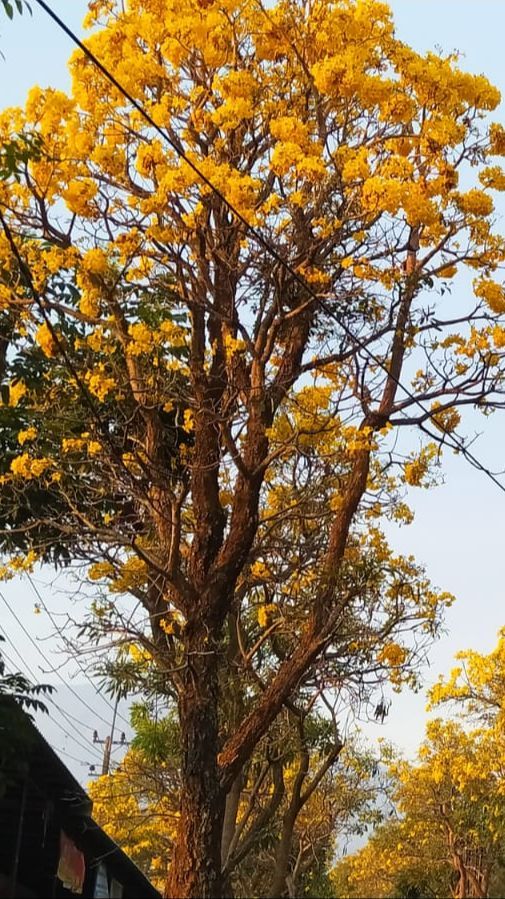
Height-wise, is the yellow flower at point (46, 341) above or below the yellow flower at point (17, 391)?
below

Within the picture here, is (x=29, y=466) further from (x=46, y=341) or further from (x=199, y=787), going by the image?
(x=199, y=787)

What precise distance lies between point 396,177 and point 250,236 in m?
1.03

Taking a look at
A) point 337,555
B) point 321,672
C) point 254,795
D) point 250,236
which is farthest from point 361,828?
point 250,236

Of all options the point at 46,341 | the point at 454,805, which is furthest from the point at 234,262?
the point at 454,805

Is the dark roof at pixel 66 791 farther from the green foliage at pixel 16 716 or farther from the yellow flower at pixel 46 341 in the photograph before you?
the yellow flower at pixel 46 341

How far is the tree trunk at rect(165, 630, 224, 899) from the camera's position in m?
7.18

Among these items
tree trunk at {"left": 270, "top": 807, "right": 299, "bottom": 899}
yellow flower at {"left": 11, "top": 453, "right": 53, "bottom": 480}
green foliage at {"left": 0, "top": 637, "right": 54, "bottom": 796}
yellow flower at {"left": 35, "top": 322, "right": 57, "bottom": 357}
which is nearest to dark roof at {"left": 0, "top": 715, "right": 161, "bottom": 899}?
green foliage at {"left": 0, "top": 637, "right": 54, "bottom": 796}

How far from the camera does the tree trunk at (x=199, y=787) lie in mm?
7184

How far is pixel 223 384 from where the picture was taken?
862 centimetres

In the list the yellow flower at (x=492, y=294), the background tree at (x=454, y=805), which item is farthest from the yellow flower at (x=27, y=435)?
the background tree at (x=454, y=805)

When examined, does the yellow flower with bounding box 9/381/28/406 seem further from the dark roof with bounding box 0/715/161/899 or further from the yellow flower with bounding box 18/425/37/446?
the dark roof with bounding box 0/715/161/899

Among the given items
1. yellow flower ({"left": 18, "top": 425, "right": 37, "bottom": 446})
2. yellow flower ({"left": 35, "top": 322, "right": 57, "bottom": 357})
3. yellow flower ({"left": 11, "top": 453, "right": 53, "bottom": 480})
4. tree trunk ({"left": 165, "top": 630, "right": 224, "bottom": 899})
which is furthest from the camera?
yellow flower ({"left": 18, "top": 425, "right": 37, "bottom": 446})

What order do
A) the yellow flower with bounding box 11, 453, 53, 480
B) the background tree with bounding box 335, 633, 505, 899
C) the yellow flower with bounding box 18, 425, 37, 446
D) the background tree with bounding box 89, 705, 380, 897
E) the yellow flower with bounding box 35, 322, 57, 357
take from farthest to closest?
1. the background tree with bounding box 335, 633, 505, 899
2. the background tree with bounding box 89, 705, 380, 897
3. the yellow flower with bounding box 18, 425, 37, 446
4. the yellow flower with bounding box 11, 453, 53, 480
5. the yellow flower with bounding box 35, 322, 57, 357

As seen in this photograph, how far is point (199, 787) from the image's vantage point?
291 inches
